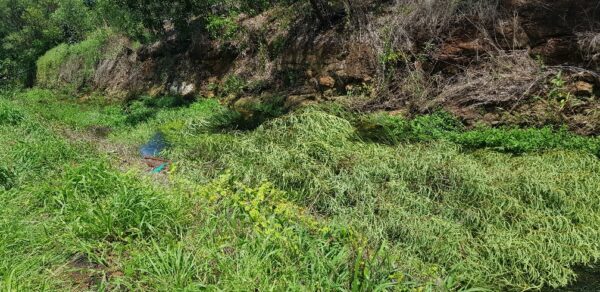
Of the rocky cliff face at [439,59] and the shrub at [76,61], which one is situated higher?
the rocky cliff face at [439,59]

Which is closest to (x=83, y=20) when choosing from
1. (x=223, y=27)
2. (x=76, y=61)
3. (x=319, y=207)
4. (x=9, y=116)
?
(x=76, y=61)

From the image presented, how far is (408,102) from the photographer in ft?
30.1


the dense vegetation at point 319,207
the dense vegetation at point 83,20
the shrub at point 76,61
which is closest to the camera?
the dense vegetation at point 319,207

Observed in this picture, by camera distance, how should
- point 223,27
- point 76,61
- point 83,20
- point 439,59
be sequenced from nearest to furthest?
point 439,59 → point 223,27 → point 76,61 → point 83,20

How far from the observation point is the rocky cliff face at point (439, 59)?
7.64 meters

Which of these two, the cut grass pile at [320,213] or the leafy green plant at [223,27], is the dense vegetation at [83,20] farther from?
the cut grass pile at [320,213]

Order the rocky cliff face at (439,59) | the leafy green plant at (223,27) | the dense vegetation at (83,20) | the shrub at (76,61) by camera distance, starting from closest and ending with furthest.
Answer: the rocky cliff face at (439,59) → the leafy green plant at (223,27) → the dense vegetation at (83,20) → the shrub at (76,61)

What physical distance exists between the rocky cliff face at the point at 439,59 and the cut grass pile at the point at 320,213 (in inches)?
35.4

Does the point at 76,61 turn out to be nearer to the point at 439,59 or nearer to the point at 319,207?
the point at 439,59

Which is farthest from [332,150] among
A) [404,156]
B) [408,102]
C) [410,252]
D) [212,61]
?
[212,61]

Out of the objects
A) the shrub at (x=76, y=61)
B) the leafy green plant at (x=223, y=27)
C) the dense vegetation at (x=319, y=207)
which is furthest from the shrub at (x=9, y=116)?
the shrub at (x=76, y=61)

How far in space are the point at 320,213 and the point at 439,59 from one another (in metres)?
A: 5.51

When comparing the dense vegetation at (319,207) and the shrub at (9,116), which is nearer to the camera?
the dense vegetation at (319,207)

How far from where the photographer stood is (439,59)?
30.7 feet
